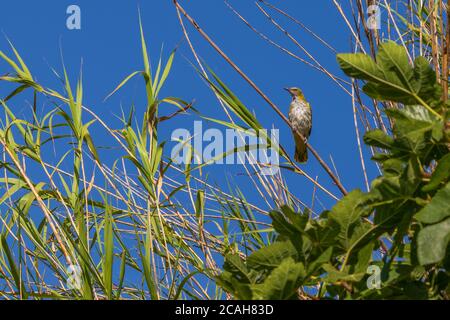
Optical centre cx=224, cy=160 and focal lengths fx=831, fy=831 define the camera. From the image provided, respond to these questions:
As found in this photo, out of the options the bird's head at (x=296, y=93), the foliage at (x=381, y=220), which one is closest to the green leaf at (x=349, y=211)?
the foliage at (x=381, y=220)

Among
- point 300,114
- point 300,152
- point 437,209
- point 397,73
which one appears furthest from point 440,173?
point 300,114

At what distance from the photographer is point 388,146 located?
159 cm

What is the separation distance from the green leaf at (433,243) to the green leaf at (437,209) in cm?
1

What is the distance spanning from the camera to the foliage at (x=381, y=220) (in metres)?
1.46

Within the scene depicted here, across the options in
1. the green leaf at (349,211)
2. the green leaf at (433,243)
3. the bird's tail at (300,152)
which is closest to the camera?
the green leaf at (433,243)

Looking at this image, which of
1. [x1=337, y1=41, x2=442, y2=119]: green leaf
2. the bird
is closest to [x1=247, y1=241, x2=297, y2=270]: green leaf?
[x1=337, y1=41, x2=442, y2=119]: green leaf

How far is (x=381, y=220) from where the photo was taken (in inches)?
59.9

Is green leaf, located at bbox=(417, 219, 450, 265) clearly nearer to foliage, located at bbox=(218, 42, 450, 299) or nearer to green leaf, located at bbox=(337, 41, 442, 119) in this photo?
foliage, located at bbox=(218, 42, 450, 299)

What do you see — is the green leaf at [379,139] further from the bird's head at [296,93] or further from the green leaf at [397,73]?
the bird's head at [296,93]

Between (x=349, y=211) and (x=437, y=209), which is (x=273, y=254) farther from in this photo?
(x=437, y=209)
